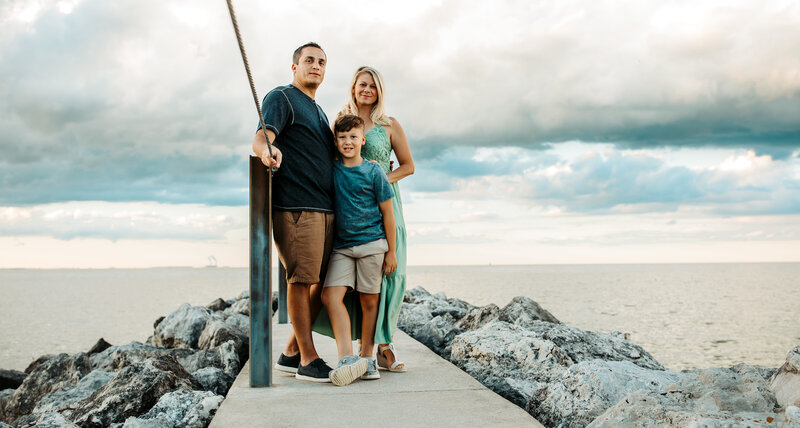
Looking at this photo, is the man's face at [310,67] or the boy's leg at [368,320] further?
the boy's leg at [368,320]

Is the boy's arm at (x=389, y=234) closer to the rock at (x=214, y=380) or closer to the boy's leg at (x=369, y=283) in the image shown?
the boy's leg at (x=369, y=283)

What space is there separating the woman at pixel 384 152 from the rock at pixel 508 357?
0.69 m

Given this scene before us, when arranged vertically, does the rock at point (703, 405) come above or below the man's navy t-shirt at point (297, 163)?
below

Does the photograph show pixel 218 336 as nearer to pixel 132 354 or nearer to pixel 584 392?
pixel 132 354

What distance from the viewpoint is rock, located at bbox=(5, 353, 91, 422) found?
6.42 meters

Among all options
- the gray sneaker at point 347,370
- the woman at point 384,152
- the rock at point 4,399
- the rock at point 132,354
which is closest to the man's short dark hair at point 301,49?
the woman at point 384,152

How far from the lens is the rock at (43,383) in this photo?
642cm

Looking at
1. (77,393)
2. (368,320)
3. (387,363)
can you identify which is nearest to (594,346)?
(387,363)

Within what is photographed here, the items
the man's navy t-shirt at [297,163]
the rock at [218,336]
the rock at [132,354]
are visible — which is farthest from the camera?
the rock at [218,336]

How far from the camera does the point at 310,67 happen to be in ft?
12.8

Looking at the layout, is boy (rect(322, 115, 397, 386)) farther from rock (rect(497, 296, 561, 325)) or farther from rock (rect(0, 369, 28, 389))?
rock (rect(0, 369, 28, 389))

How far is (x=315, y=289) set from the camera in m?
4.07

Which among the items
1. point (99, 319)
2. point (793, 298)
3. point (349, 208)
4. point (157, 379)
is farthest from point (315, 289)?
point (793, 298)

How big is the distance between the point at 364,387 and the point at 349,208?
3.42ft
